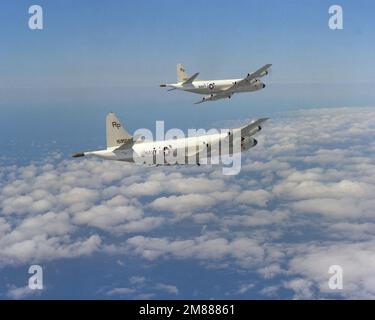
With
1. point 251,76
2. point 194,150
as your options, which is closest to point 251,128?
point 194,150

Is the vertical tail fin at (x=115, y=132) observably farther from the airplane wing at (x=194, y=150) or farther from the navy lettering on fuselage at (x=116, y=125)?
the airplane wing at (x=194, y=150)

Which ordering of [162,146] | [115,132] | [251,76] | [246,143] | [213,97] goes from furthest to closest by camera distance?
[251,76]
[213,97]
[246,143]
[162,146]
[115,132]

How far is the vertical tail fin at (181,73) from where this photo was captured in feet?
215

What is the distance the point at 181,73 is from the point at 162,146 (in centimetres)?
2097

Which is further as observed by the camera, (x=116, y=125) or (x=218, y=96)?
(x=218, y=96)

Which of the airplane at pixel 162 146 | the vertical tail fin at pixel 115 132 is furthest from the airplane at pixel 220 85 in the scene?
the vertical tail fin at pixel 115 132

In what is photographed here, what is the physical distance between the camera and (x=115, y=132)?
44.4 meters

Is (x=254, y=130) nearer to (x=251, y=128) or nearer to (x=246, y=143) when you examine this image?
(x=251, y=128)

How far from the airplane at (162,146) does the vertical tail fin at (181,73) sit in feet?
58.7

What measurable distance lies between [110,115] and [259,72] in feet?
75.4

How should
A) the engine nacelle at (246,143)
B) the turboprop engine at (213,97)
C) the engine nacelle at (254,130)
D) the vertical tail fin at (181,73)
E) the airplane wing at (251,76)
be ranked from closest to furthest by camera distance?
the engine nacelle at (254,130) → the engine nacelle at (246,143) → the turboprop engine at (213,97) → the airplane wing at (251,76) → the vertical tail fin at (181,73)

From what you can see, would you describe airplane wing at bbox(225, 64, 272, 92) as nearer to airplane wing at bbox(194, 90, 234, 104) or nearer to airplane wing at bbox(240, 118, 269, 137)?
airplane wing at bbox(194, 90, 234, 104)

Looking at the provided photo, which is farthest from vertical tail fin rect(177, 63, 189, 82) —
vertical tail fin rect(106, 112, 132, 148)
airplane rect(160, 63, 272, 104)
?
vertical tail fin rect(106, 112, 132, 148)
